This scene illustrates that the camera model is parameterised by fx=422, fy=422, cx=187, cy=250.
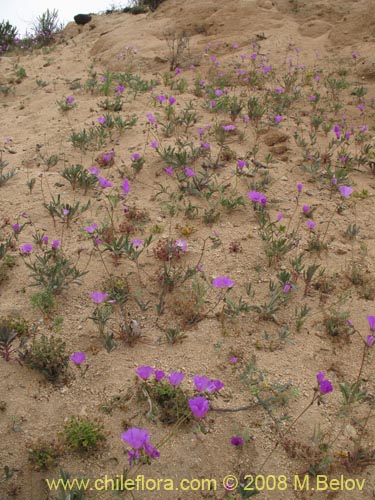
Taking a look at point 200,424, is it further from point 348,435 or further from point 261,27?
point 261,27

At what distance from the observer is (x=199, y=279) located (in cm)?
294

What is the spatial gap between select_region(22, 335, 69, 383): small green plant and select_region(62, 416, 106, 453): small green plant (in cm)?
33

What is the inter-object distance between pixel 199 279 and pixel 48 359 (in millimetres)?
1146

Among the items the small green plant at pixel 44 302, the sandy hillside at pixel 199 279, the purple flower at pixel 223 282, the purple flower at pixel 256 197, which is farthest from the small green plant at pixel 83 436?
the purple flower at pixel 256 197

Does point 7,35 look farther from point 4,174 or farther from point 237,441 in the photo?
point 237,441

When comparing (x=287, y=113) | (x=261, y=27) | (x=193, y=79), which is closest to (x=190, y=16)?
(x=261, y=27)

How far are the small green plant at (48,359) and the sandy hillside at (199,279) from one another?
0.03 meters

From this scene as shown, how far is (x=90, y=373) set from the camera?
2.31 metres

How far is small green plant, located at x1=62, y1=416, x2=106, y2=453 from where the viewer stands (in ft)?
6.37

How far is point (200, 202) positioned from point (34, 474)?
2493mm

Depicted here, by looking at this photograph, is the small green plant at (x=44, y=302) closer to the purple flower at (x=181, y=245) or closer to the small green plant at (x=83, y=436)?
the small green plant at (x=83, y=436)

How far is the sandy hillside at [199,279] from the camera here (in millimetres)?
1994

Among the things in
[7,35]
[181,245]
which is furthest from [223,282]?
[7,35]

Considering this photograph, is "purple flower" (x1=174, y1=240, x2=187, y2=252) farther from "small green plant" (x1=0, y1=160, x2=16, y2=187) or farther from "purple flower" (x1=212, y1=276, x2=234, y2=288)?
"small green plant" (x1=0, y1=160, x2=16, y2=187)
